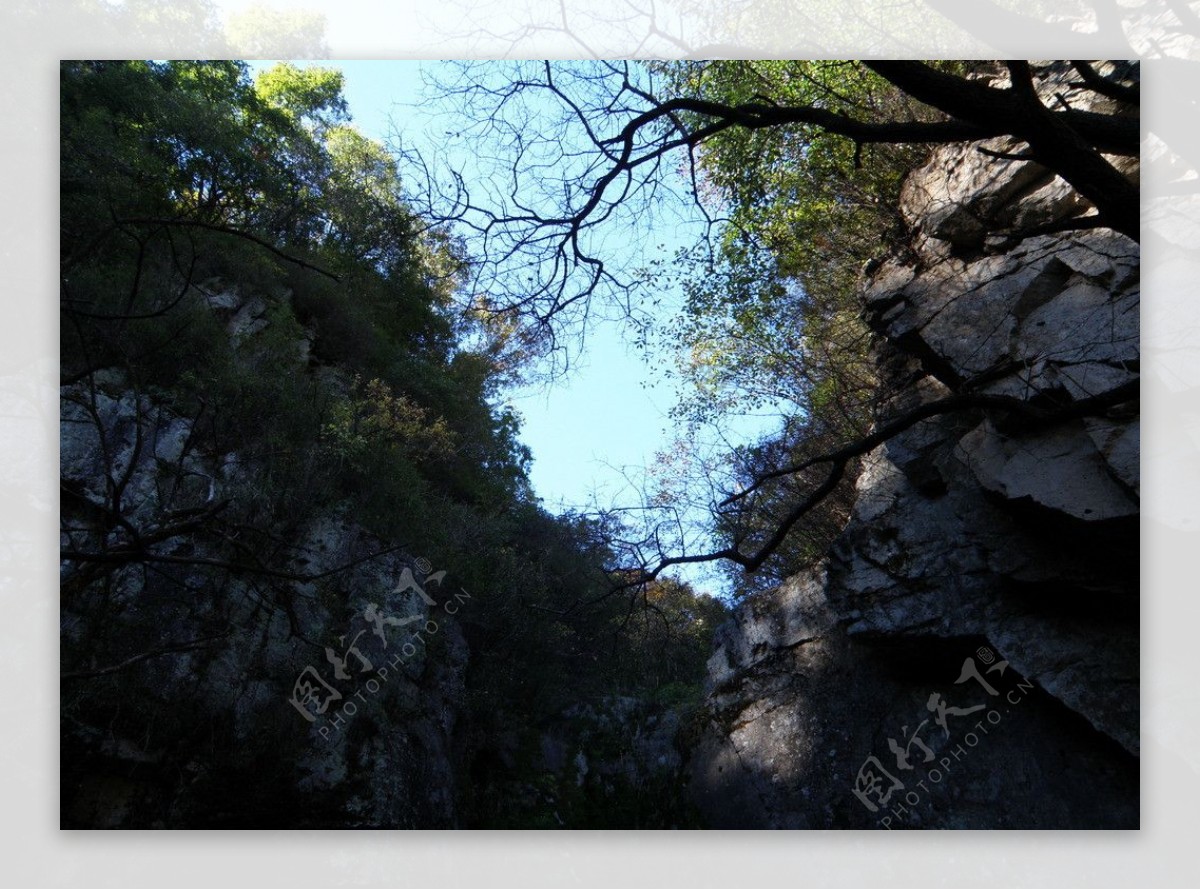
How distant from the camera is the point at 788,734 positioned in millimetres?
4637

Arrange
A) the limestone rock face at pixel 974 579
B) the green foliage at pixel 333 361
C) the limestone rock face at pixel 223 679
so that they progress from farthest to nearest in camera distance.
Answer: the green foliage at pixel 333 361 < the limestone rock face at pixel 223 679 < the limestone rock face at pixel 974 579

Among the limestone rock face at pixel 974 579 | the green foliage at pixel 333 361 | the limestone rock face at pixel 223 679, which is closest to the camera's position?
the limestone rock face at pixel 974 579

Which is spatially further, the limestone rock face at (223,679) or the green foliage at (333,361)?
the green foliage at (333,361)

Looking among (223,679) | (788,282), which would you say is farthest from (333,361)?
(788,282)

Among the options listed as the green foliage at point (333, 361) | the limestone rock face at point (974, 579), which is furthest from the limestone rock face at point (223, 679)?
the limestone rock face at point (974, 579)

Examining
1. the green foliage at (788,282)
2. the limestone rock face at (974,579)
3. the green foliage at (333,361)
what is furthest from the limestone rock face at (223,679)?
the green foliage at (788,282)

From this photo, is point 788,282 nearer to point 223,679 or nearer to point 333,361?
point 333,361

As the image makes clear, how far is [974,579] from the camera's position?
13.8ft

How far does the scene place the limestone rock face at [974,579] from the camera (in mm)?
3613

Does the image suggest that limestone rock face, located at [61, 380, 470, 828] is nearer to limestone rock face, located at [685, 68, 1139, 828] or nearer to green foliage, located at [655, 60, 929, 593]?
limestone rock face, located at [685, 68, 1139, 828]

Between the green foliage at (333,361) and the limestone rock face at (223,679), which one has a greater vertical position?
the green foliage at (333,361)

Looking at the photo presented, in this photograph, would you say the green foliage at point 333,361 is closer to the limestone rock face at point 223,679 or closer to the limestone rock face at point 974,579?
the limestone rock face at point 223,679

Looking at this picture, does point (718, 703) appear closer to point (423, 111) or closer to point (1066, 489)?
point (1066, 489)

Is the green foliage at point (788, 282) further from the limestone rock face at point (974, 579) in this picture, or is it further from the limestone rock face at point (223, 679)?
the limestone rock face at point (223, 679)
